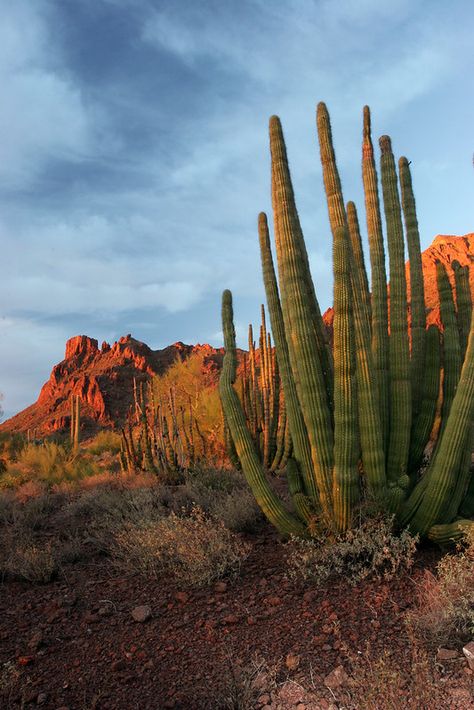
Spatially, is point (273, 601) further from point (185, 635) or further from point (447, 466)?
point (447, 466)

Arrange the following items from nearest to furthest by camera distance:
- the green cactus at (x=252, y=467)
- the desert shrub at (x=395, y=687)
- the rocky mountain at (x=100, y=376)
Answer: the desert shrub at (x=395, y=687) < the green cactus at (x=252, y=467) < the rocky mountain at (x=100, y=376)

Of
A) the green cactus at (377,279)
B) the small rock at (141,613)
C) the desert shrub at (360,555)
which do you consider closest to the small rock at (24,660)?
the small rock at (141,613)

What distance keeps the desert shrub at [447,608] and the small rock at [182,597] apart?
225 cm

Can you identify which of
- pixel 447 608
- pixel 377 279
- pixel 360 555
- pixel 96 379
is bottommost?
pixel 447 608

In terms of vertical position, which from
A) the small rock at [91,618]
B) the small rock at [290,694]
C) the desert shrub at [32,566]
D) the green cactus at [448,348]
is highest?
the green cactus at [448,348]

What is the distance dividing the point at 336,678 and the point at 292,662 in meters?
0.39

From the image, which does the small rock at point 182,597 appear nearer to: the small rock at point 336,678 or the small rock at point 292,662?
the small rock at point 292,662

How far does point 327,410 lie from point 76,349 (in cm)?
4492

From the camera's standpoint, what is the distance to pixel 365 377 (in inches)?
247

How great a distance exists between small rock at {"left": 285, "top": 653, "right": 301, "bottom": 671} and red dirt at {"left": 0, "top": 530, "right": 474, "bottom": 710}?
37 mm

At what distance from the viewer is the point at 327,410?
649 cm

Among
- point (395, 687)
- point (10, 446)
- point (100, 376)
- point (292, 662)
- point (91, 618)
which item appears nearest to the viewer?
point (395, 687)

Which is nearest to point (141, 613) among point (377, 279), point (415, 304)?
point (377, 279)

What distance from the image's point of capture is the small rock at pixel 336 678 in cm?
423
